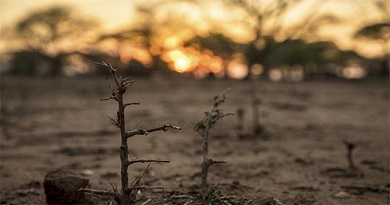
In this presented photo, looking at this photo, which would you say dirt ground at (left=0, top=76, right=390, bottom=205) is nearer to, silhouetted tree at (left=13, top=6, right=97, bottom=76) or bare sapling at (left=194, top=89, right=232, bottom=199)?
bare sapling at (left=194, top=89, right=232, bottom=199)

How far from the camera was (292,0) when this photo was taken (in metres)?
13.6

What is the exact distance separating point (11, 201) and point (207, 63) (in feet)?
133

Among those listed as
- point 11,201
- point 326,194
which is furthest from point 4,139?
point 326,194

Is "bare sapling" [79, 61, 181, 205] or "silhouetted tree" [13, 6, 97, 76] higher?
"silhouetted tree" [13, 6, 97, 76]

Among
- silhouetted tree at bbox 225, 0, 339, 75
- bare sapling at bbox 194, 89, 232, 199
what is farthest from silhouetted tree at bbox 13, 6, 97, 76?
bare sapling at bbox 194, 89, 232, 199

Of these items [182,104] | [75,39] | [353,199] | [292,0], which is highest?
[75,39]

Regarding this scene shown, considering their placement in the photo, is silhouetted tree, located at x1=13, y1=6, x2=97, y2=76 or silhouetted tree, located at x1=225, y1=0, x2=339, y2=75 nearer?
silhouetted tree, located at x1=225, y1=0, x2=339, y2=75

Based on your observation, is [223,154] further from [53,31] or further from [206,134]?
[53,31]

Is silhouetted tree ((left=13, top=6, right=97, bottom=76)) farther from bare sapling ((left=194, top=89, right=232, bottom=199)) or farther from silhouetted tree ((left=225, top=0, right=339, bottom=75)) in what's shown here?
bare sapling ((left=194, top=89, right=232, bottom=199))

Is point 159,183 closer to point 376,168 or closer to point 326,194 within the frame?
point 326,194

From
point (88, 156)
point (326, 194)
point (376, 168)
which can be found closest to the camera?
point (326, 194)

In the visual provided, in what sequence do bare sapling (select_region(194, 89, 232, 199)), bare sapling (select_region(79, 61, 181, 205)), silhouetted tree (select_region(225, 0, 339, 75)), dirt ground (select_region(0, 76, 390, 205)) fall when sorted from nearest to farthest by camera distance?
bare sapling (select_region(79, 61, 181, 205))
bare sapling (select_region(194, 89, 232, 199))
dirt ground (select_region(0, 76, 390, 205))
silhouetted tree (select_region(225, 0, 339, 75))

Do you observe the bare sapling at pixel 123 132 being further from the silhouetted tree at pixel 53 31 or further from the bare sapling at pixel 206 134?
the silhouetted tree at pixel 53 31

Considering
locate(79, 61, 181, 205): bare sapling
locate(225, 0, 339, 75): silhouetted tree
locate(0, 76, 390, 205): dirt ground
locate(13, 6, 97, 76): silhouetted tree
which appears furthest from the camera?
locate(13, 6, 97, 76): silhouetted tree
